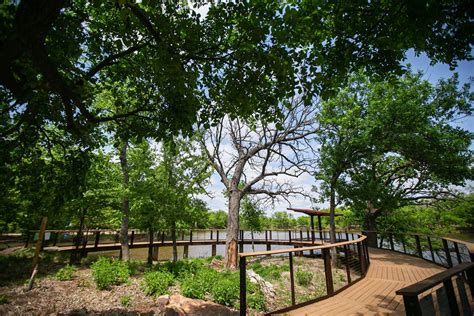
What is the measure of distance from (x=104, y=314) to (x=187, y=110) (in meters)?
6.51

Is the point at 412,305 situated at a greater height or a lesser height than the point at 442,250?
greater

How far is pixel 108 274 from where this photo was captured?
9.02 metres

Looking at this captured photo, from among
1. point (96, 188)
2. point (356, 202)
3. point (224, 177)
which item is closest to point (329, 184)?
point (356, 202)

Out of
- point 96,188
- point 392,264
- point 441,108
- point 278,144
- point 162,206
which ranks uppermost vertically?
point 441,108

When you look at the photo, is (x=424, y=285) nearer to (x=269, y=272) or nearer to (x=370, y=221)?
(x=269, y=272)

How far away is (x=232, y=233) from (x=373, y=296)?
9.75 m

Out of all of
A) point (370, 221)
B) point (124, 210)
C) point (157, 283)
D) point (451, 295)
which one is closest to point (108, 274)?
point (157, 283)

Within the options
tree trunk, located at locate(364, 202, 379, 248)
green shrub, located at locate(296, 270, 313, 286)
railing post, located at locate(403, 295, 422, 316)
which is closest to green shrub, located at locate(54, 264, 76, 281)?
green shrub, located at locate(296, 270, 313, 286)

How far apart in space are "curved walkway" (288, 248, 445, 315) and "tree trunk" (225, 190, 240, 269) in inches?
308

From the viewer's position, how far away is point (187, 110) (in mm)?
4004

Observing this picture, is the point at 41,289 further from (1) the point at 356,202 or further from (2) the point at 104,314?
(1) the point at 356,202

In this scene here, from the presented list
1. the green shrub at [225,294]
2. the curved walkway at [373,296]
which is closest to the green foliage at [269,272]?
the green shrub at [225,294]

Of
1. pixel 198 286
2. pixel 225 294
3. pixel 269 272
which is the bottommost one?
pixel 269 272

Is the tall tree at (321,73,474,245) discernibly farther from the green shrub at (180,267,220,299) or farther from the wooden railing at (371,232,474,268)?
the green shrub at (180,267,220,299)
